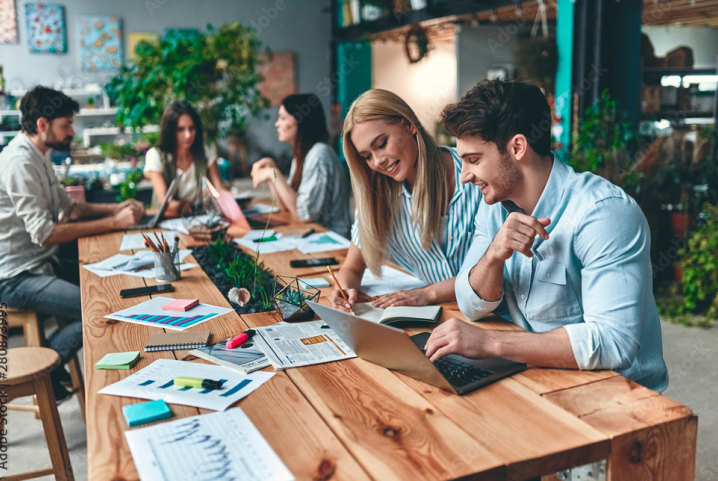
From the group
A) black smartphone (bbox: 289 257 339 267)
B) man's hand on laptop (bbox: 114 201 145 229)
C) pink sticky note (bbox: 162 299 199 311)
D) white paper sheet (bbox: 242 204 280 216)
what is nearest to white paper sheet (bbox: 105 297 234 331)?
pink sticky note (bbox: 162 299 199 311)

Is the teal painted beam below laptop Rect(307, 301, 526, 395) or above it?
above

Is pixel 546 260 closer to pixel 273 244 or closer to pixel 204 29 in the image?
pixel 273 244

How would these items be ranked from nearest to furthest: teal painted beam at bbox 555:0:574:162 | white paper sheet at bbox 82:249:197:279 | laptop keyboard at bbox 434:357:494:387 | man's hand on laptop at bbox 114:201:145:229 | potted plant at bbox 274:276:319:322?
laptop keyboard at bbox 434:357:494:387
potted plant at bbox 274:276:319:322
white paper sheet at bbox 82:249:197:279
man's hand on laptop at bbox 114:201:145:229
teal painted beam at bbox 555:0:574:162

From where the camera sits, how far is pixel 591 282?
131 centimetres

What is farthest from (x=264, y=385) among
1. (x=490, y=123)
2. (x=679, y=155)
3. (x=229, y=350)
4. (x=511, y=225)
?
(x=679, y=155)

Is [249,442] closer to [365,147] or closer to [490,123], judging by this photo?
[490,123]

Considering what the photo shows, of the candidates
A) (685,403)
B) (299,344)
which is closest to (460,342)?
(299,344)

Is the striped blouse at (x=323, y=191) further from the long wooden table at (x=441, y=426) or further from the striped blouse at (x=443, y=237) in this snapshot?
the long wooden table at (x=441, y=426)

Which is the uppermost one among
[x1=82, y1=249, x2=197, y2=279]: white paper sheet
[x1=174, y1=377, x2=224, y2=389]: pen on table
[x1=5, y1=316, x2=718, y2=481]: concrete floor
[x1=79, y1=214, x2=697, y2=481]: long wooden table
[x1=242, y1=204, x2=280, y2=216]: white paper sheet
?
[x1=242, y1=204, x2=280, y2=216]: white paper sheet

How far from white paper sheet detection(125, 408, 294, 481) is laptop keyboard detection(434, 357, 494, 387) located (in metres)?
0.41

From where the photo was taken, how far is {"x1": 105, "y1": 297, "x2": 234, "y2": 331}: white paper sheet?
5.43 ft

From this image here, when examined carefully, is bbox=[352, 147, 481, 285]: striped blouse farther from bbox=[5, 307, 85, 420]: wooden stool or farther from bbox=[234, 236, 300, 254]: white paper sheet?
bbox=[5, 307, 85, 420]: wooden stool

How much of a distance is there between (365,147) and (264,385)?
0.93 meters

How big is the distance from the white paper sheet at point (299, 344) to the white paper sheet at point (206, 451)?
0.28 meters
